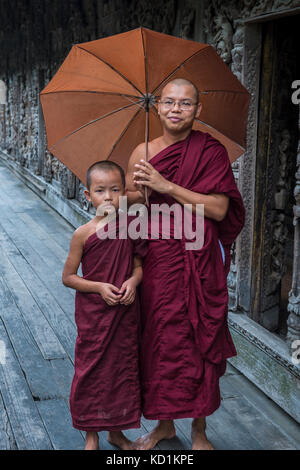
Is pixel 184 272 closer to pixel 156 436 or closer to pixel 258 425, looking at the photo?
pixel 156 436

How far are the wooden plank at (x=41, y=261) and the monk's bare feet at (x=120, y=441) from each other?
71.1 inches

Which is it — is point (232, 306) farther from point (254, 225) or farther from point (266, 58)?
point (266, 58)

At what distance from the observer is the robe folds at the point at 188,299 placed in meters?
2.65

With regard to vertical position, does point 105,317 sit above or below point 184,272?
below

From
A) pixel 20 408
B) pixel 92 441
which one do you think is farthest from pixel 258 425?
pixel 20 408

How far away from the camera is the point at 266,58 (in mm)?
3781

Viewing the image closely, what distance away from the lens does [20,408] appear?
133 inches

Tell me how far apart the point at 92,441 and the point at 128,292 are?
31.0 inches

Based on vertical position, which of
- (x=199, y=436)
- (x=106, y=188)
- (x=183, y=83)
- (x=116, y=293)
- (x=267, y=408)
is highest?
(x=183, y=83)

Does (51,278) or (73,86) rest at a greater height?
(73,86)

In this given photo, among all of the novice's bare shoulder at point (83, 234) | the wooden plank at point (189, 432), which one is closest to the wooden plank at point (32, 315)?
the wooden plank at point (189, 432)

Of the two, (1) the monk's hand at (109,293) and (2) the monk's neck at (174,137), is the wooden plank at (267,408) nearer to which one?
(1) the monk's hand at (109,293)

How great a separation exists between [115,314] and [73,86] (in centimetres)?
110
